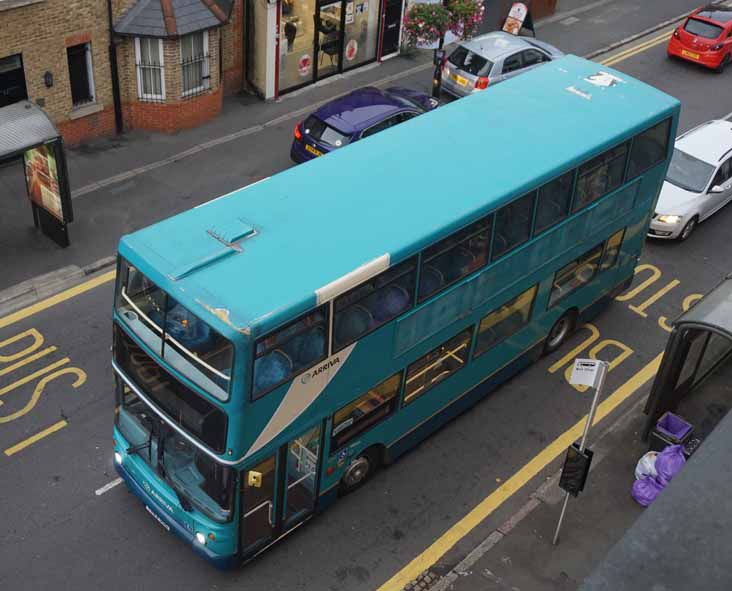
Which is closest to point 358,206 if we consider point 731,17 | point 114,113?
point 114,113

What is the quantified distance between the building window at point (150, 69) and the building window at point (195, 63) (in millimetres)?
498

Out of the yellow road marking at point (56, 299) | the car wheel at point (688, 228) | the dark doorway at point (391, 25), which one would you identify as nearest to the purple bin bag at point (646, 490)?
the car wheel at point (688, 228)

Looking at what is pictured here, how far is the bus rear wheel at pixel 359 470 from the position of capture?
1261cm

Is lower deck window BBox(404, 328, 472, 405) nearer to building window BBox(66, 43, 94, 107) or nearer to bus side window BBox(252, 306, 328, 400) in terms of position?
bus side window BBox(252, 306, 328, 400)

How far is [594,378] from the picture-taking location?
36.7 feet

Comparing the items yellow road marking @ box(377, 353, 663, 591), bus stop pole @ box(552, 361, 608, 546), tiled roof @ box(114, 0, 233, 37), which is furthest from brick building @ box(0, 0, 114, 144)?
bus stop pole @ box(552, 361, 608, 546)

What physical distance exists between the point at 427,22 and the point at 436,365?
45.4 ft

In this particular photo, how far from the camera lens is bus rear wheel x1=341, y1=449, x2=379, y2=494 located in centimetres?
1261

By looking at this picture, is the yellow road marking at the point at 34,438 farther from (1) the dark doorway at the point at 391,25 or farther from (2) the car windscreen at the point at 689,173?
(1) the dark doorway at the point at 391,25

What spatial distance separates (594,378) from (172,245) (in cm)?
527

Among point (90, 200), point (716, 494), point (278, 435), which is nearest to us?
point (716, 494)

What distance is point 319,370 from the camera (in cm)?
1069

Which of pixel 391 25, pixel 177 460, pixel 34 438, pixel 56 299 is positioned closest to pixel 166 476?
pixel 177 460

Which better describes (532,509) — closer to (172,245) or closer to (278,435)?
(278,435)
